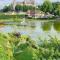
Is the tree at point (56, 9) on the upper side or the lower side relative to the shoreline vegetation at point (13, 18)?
upper

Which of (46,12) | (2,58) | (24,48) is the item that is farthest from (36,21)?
(2,58)

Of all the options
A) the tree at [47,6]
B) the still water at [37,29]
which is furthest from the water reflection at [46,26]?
the tree at [47,6]

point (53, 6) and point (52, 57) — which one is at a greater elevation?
point (53, 6)

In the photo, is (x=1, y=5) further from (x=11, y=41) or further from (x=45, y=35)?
(x=45, y=35)

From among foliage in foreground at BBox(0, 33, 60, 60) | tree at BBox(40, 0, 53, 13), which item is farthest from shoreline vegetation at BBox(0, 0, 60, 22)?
foliage in foreground at BBox(0, 33, 60, 60)

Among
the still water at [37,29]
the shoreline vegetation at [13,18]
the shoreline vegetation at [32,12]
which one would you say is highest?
the shoreline vegetation at [32,12]

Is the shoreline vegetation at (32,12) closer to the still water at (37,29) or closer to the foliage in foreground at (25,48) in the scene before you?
the still water at (37,29)

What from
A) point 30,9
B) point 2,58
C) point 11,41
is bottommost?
point 2,58
